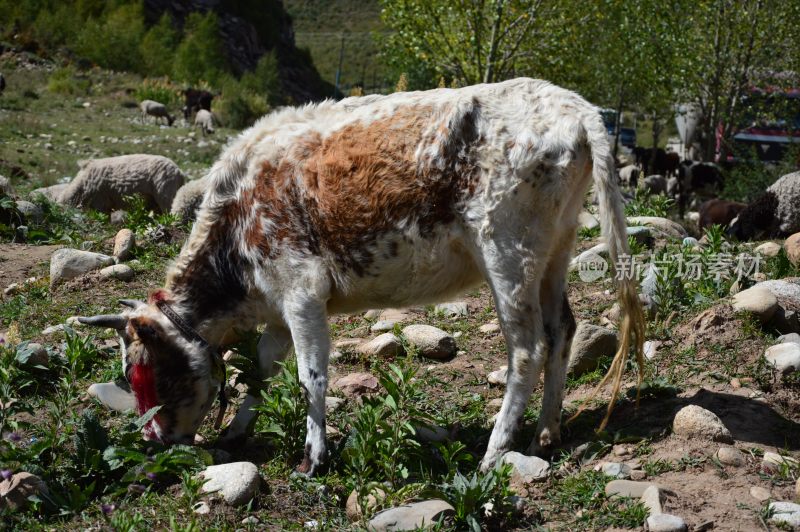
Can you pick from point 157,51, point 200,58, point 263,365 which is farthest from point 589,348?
point 157,51

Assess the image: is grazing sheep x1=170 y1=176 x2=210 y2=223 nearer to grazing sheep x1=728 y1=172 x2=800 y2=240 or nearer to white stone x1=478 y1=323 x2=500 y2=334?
white stone x1=478 y1=323 x2=500 y2=334

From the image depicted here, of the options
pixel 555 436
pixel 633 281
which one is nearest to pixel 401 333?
pixel 555 436

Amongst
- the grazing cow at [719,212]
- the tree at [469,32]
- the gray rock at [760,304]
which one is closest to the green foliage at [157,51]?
the tree at [469,32]

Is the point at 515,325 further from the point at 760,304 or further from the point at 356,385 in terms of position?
the point at 760,304

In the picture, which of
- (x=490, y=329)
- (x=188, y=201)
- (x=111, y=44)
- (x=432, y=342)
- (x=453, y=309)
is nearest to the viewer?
(x=432, y=342)

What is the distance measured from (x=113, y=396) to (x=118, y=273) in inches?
94.7

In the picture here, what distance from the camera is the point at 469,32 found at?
1633 centimetres

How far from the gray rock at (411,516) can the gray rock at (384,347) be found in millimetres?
2197

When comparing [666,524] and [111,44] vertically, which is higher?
[111,44]

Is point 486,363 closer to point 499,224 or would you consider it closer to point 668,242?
point 499,224

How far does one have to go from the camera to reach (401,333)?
6.23m

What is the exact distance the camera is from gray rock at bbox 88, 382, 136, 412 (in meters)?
5.05

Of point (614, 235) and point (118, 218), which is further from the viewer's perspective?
point (118, 218)

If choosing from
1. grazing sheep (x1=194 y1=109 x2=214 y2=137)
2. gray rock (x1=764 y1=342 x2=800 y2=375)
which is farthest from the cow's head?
grazing sheep (x1=194 y1=109 x2=214 y2=137)
